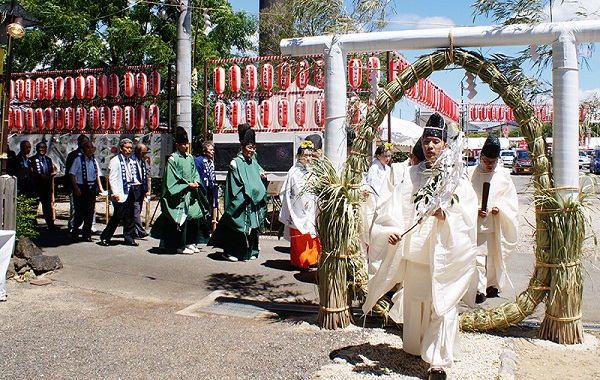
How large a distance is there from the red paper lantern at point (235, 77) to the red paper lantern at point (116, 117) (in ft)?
9.09

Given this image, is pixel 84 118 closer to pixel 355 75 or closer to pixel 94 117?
pixel 94 117

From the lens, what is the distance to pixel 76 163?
9773 millimetres

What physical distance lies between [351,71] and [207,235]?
4735 mm

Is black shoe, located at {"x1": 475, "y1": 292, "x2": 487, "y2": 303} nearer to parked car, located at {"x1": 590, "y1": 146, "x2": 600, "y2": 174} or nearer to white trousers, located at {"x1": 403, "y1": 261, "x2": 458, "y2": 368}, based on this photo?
white trousers, located at {"x1": 403, "y1": 261, "x2": 458, "y2": 368}

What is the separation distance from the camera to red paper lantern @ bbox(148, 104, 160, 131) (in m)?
13.3

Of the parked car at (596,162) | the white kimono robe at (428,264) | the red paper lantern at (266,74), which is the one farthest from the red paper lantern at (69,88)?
the parked car at (596,162)

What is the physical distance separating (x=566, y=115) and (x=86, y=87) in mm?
12401

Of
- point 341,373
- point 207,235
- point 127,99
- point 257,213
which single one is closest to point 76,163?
point 207,235

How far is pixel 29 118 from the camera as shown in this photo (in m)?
15.2

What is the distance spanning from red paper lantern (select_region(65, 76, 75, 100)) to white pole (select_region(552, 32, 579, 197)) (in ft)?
41.4

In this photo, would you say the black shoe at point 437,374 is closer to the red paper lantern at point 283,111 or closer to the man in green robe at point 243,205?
the man in green robe at point 243,205

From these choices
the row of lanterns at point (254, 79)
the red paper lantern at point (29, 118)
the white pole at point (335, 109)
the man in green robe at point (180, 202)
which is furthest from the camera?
the red paper lantern at point (29, 118)

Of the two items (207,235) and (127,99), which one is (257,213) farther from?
(127,99)

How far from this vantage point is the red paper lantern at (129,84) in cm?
1353
